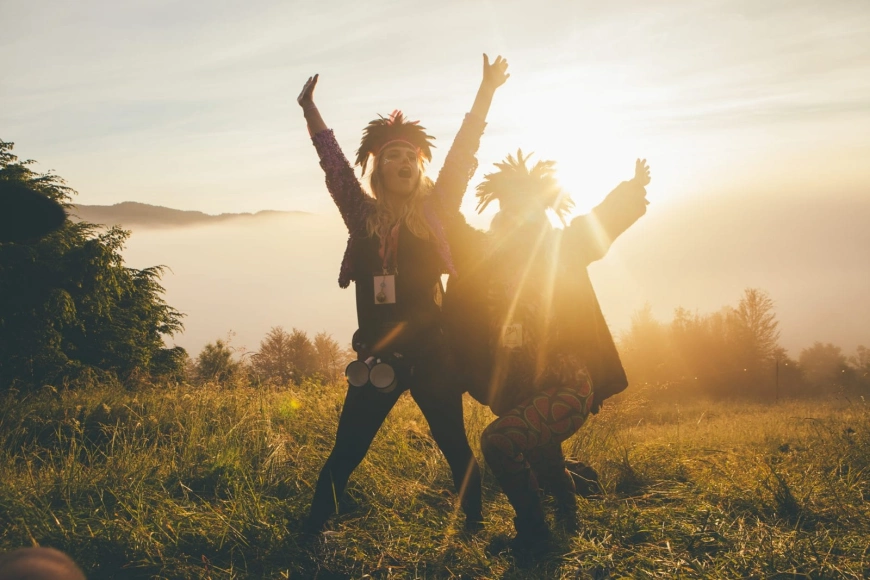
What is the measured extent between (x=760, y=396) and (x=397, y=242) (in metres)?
39.9

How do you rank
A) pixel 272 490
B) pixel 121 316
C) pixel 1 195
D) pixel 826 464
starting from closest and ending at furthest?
pixel 1 195 → pixel 272 490 → pixel 826 464 → pixel 121 316

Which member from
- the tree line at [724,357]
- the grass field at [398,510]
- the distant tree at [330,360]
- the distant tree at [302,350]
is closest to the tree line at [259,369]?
the distant tree at [330,360]

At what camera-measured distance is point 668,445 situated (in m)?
5.41

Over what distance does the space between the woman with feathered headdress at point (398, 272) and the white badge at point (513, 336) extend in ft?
1.10

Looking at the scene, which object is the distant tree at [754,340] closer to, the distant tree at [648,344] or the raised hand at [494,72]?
the distant tree at [648,344]

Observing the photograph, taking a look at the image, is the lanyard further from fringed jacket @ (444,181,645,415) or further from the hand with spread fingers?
the hand with spread fingers

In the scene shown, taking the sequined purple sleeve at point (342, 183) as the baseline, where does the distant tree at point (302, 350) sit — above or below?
below

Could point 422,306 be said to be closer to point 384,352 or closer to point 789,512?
point 384,352

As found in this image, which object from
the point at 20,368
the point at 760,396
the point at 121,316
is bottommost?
the point at 760,396

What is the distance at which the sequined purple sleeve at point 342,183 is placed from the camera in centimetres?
359

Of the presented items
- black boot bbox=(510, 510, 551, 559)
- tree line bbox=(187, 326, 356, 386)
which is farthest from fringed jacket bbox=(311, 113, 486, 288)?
tree line bbox=(187, 326, 356, 386)

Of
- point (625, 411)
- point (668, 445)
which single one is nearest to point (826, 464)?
point (668, 445)

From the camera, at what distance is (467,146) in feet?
11.9

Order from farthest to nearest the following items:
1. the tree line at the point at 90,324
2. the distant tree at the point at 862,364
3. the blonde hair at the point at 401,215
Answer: the distant tree at the point at 862,364, the tree line at the point at 90,324, the blonde hair at the point at 401,215
